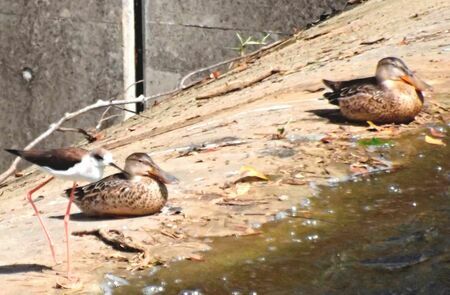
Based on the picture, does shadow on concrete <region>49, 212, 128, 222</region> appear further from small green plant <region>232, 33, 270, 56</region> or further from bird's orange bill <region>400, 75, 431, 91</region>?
small green plant <region>232, 33, 270, 56</region>

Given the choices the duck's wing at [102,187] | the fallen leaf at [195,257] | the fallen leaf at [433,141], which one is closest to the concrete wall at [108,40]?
the fallen leaf at [433,141]

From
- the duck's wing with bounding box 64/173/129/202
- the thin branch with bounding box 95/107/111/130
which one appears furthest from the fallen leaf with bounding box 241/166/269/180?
the thin branch with bounding box 95/107/111/130

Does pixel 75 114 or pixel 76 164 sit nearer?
pixel 76 164

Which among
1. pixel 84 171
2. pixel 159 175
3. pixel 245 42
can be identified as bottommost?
pixel 159 175

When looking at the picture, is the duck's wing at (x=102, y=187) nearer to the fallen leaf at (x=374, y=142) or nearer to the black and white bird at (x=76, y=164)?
the black and white bird at (x=76, y=164)

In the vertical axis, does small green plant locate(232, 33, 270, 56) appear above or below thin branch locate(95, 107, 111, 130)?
above

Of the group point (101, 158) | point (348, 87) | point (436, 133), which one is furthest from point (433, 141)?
point (101, 158)

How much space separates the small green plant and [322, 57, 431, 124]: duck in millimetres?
3046

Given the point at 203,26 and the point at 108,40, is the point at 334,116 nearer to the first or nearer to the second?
the point at 203,26

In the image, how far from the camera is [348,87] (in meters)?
8.31

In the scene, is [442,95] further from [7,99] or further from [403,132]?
[7,99]

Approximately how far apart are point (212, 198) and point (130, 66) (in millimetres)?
4739

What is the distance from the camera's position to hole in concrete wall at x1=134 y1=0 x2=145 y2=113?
448 inches

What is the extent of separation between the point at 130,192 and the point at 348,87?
225 centimetres
